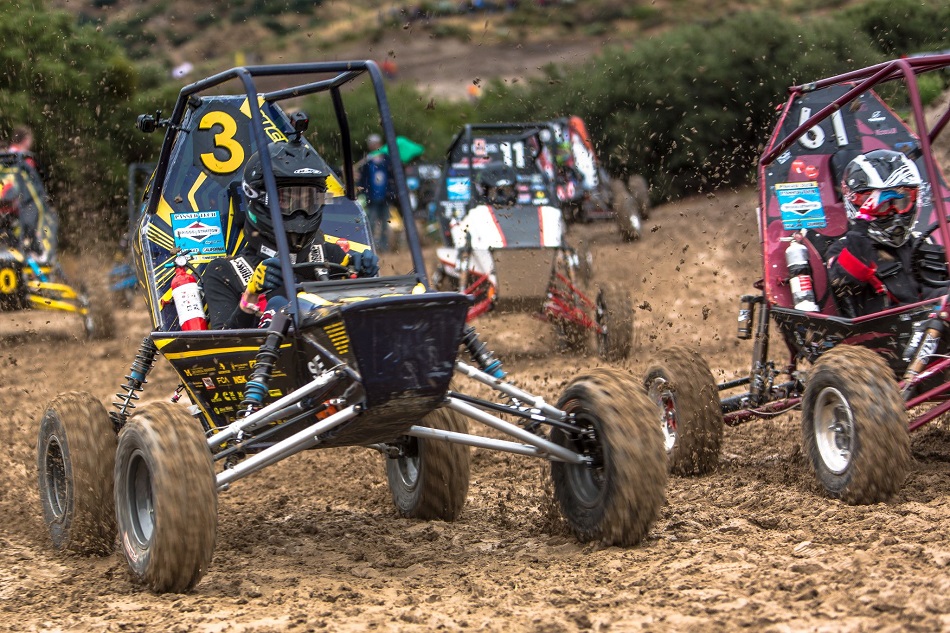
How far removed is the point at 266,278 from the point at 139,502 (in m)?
1.06

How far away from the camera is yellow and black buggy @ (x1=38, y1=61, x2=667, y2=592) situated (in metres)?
4.44

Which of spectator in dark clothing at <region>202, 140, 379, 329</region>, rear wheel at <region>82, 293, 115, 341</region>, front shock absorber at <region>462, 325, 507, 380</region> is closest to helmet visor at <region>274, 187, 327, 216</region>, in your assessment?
spectator in dark clothing at <region>202, 140, 379, 329</region>

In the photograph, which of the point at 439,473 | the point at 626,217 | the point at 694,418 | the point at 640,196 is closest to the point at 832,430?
the point at 694,418

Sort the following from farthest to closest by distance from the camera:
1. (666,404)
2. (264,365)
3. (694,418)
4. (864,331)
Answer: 1. (666,404)
2. (694,418)
3. (864,331)
4. (264,365)

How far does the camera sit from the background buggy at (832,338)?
531 cm

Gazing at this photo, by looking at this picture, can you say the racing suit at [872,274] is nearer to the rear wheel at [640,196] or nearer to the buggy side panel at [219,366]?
the buggy side panel at [219,366]

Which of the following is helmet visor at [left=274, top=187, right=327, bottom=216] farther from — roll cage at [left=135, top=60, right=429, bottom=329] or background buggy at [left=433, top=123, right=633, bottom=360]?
background buggy at [left=433, top=123, right=633, bottom=360]

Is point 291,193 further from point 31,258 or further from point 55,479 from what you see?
point 31,258

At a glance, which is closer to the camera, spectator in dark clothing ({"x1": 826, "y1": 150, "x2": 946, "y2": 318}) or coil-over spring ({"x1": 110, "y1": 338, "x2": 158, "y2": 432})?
coil-over spring ({"x1": 110, "y1": 338, "x2": 158, "y2": 432})

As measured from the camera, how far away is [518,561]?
16.6 ft

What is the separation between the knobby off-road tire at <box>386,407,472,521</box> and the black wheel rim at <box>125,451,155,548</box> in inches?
56.0

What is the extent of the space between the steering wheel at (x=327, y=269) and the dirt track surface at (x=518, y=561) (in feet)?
4.07

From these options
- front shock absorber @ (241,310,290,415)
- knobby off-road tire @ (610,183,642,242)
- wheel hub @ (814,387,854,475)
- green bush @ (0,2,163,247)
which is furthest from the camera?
knobby off-road tire @ (610,183,642,242)

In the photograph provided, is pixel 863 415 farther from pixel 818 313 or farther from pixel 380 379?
pixel 380 379
